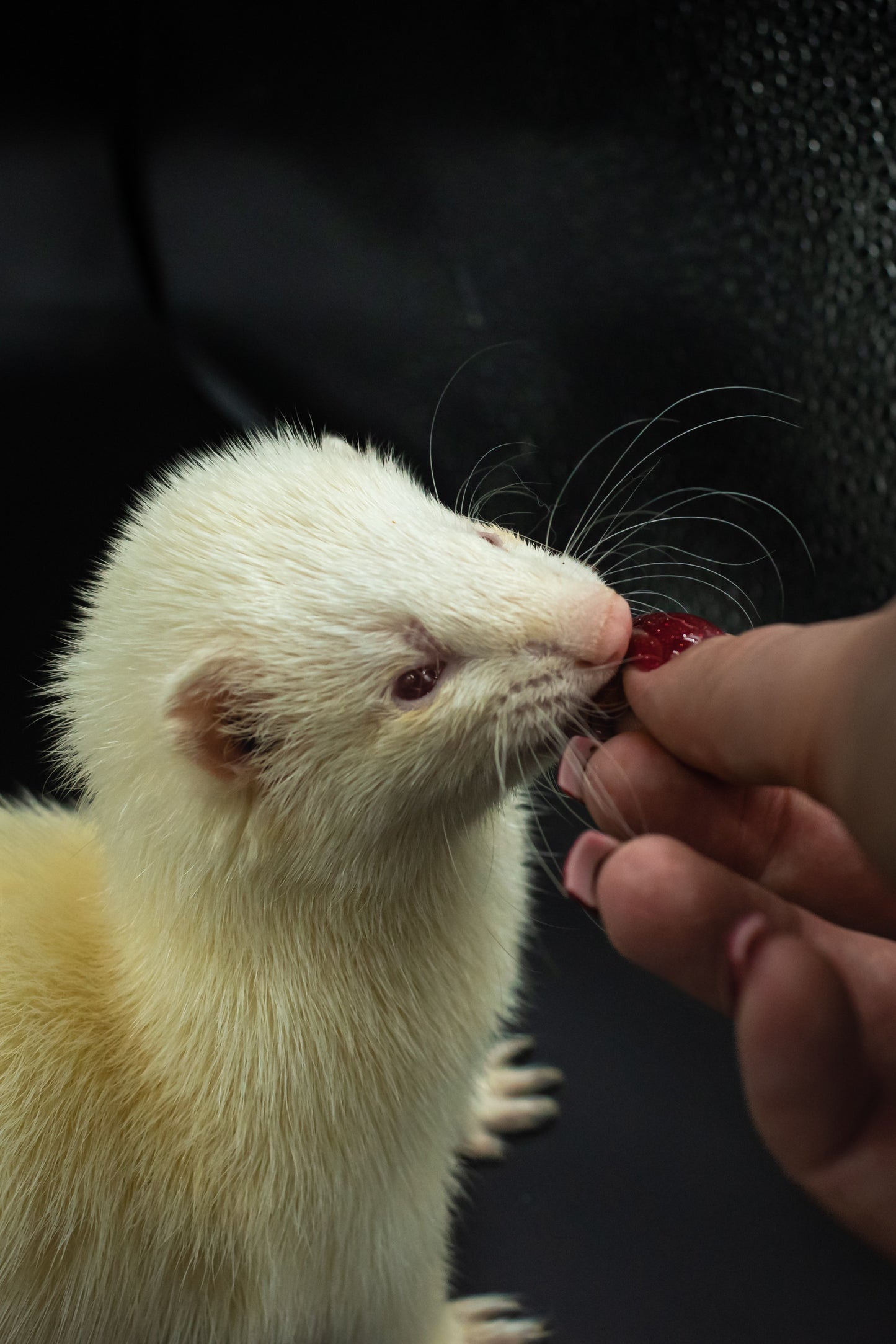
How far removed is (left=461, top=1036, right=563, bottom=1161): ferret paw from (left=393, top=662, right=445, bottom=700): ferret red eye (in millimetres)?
638

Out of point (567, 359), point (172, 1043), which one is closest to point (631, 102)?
point (567, 359)

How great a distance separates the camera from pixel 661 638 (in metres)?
0.73

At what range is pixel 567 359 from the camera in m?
1.59

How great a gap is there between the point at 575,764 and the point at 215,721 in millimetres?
256

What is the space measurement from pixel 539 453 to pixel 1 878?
3.32ft

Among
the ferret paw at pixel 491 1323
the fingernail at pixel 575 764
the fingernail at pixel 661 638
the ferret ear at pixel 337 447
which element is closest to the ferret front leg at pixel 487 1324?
the ferret paw at pixel 491 1323

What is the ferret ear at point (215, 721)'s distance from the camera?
2.31 feet

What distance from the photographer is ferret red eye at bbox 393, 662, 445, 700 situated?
0.72m

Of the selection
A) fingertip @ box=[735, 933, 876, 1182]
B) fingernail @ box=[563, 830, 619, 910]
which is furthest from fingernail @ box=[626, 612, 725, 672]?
fingertip @ box=[735, 933, 876, 1182]

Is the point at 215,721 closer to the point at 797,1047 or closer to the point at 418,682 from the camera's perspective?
the point at 418,682

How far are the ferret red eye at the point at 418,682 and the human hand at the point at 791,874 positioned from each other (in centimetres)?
11

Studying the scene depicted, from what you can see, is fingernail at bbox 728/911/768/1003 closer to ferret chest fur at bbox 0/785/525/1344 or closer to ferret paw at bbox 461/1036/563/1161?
ferret chest fur at bbox 0/785/525/1344

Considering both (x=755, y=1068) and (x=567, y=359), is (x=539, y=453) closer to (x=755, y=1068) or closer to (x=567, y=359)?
(x=567, y=359)

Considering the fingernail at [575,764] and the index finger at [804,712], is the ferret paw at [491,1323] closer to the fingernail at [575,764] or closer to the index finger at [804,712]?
the fingernail at [575,764]
